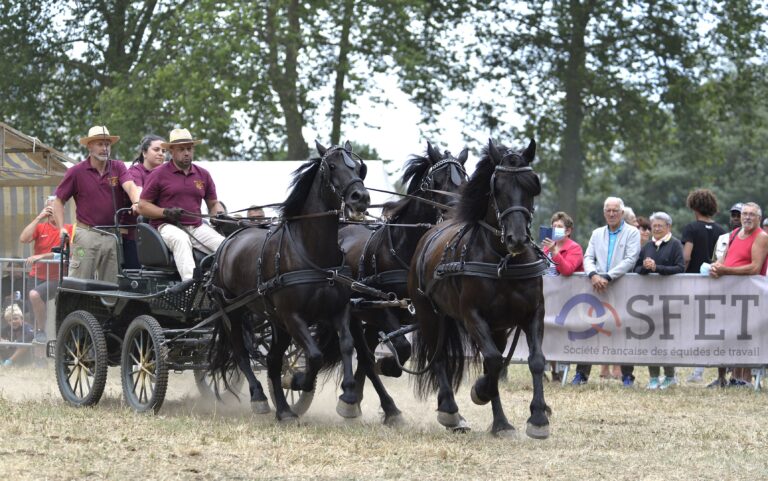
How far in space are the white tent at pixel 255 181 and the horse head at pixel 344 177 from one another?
30.3ft

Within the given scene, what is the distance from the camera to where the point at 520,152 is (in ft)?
25.8

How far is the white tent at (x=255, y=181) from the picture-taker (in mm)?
18047

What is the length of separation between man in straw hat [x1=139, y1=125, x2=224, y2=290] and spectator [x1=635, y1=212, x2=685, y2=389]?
4.68 metres

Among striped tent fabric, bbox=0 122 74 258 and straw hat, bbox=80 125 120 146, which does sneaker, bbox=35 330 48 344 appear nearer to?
→ straw hat, bbox=80 125 120 146

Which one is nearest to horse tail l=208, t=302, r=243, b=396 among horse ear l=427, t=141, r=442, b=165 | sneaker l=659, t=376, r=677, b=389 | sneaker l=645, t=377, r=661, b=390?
horse ear l=427, t=141, r=442, b=165

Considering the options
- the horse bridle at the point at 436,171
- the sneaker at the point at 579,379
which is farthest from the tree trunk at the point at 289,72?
the horse bridle at the point at 436,171

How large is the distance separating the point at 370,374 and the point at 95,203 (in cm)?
294

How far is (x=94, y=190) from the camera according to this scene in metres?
10.3

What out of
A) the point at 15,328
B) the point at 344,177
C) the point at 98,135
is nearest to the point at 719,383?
the point at 344,177

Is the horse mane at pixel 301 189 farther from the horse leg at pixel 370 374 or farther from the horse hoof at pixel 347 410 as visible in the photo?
the horse hoof at pixel 347 410

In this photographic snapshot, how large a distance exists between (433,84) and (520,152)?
1989cm

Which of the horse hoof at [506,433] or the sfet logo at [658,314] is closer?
the horse hoof at [506,433]

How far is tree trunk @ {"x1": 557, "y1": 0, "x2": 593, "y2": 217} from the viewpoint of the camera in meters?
27.4

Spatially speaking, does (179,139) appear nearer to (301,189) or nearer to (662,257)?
(301,189)
